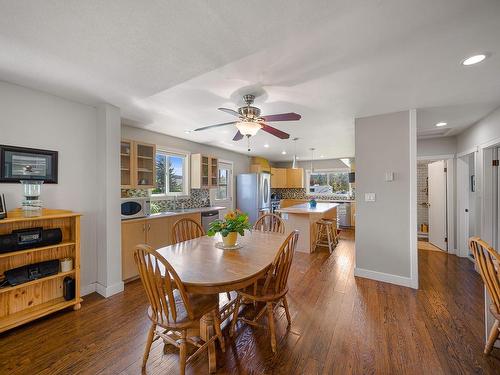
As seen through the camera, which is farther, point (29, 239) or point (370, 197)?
point (370, 197)

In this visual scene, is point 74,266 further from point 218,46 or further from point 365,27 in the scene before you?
point 365,27

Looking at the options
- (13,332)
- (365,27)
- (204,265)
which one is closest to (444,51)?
(365,27)

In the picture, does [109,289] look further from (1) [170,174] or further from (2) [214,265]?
(1) [170,174]

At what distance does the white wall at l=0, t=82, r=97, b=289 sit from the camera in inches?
82.8

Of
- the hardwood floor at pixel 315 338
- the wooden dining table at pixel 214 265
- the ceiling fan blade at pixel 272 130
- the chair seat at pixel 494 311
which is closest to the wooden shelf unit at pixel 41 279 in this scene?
the hardwood floor at pixel 315 338

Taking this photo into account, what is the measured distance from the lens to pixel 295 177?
716 cm

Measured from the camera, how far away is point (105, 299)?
252 cm

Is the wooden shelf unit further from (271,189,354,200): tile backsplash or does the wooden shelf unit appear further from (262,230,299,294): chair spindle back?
(271,189,354,200): tile backsplash

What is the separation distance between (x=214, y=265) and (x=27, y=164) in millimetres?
2222

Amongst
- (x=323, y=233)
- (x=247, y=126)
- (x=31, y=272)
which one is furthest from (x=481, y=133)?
(x=31, y=272)

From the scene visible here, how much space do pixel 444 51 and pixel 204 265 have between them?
93.6 inches

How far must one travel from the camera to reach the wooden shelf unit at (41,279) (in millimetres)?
1963

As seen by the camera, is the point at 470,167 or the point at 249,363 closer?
the point at 249,363

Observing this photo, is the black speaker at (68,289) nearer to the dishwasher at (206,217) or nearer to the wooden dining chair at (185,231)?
the wooden dining chair at (185,231)
